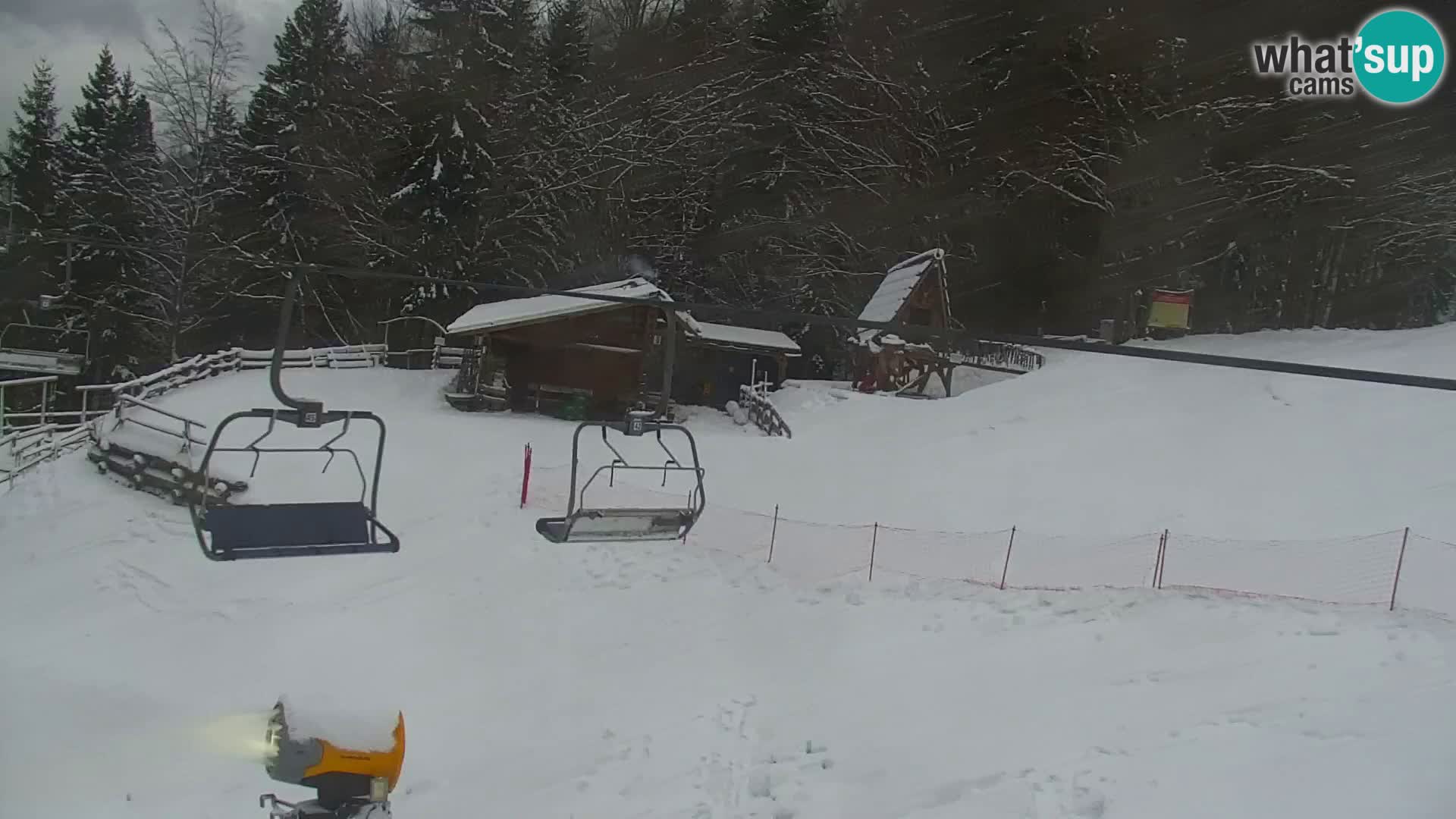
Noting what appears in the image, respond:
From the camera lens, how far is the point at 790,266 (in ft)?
88.1

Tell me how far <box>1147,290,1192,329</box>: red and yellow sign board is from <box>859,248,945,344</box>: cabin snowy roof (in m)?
5.32

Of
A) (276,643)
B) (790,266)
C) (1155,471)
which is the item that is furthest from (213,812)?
(790,266)

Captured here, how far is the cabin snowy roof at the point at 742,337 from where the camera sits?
79.7 ft

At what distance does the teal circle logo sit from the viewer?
1694cm

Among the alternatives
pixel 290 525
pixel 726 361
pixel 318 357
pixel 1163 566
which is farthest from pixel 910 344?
pixel 290 525

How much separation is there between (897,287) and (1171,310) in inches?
260

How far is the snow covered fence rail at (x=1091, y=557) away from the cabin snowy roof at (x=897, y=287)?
9666 mm

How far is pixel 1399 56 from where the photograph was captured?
18344 millimetres

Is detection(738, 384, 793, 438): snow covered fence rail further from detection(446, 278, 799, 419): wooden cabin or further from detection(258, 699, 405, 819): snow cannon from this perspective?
detection(258, 699, 405, 819): snow cannon

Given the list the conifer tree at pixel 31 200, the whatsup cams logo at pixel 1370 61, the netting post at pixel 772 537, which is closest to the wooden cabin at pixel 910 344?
the whatsup cams logo at pixel 1370 61

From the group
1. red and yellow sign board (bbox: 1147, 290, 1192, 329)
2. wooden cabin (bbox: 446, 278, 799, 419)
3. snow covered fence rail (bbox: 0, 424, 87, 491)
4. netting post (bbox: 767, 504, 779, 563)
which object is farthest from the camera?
red and yellow sign board (bbox: 1147, 290, 1192, 329)

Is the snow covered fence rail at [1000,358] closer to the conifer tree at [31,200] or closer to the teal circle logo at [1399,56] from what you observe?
the teal circle logo at [1399,56]

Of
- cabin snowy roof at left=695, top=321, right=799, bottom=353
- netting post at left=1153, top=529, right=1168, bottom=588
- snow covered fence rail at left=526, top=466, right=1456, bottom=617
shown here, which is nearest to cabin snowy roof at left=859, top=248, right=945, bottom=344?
cabin snowy roof at left=695, top=321, right=799, bottom=353

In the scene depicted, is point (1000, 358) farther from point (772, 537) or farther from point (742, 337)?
point (772, 537)
